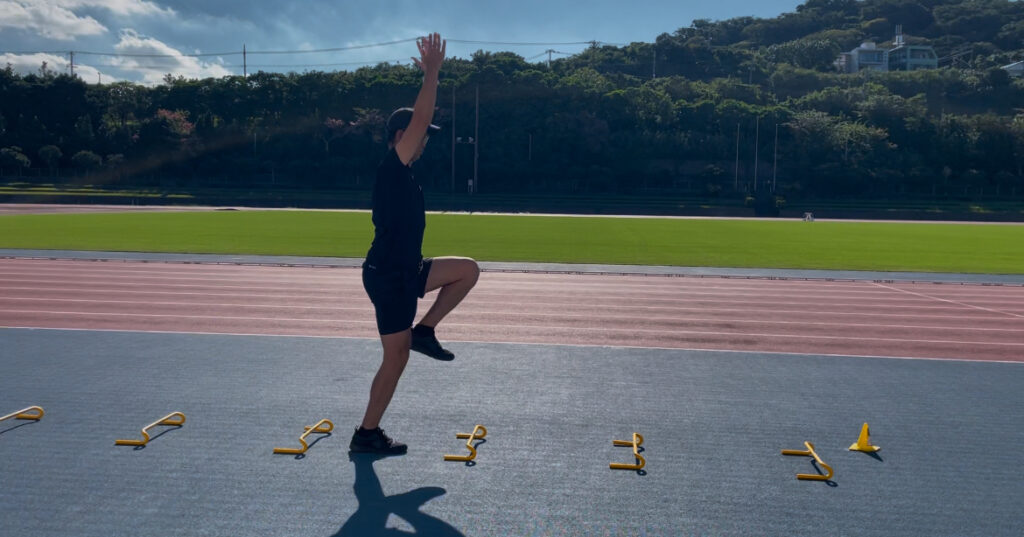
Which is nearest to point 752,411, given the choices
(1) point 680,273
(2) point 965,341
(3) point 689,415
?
(3) point 689,415

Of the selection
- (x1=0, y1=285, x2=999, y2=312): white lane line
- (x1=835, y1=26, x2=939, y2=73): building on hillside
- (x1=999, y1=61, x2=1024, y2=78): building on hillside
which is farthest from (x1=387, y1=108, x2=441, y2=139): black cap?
(x1=835, y1=26, x2=939, y2=73): building on hillside

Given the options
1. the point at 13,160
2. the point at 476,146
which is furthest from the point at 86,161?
the point at 476,146

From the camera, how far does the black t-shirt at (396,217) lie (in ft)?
14.2

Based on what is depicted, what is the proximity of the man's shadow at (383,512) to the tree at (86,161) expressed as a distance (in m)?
74.8

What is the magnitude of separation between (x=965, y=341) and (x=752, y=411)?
485cm

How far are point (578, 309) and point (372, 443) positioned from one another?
679cm

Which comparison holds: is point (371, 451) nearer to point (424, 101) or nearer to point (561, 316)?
point (424, 101)

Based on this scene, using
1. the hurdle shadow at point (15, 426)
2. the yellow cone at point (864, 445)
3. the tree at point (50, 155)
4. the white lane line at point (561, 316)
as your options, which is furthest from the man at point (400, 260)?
the tree at point (50, 155)

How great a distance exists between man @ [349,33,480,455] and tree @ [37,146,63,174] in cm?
7582

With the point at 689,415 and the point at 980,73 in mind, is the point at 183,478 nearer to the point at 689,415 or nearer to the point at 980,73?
the point at 689,415

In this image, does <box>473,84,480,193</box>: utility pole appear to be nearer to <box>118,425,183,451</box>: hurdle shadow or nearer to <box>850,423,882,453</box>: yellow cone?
<box>118,425,183,451</box>: hurdle shadow

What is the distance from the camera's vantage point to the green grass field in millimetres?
19203

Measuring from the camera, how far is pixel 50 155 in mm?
68438

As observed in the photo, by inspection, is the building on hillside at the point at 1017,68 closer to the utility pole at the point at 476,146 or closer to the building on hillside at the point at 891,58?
the building on hillside at the point at 891,58
